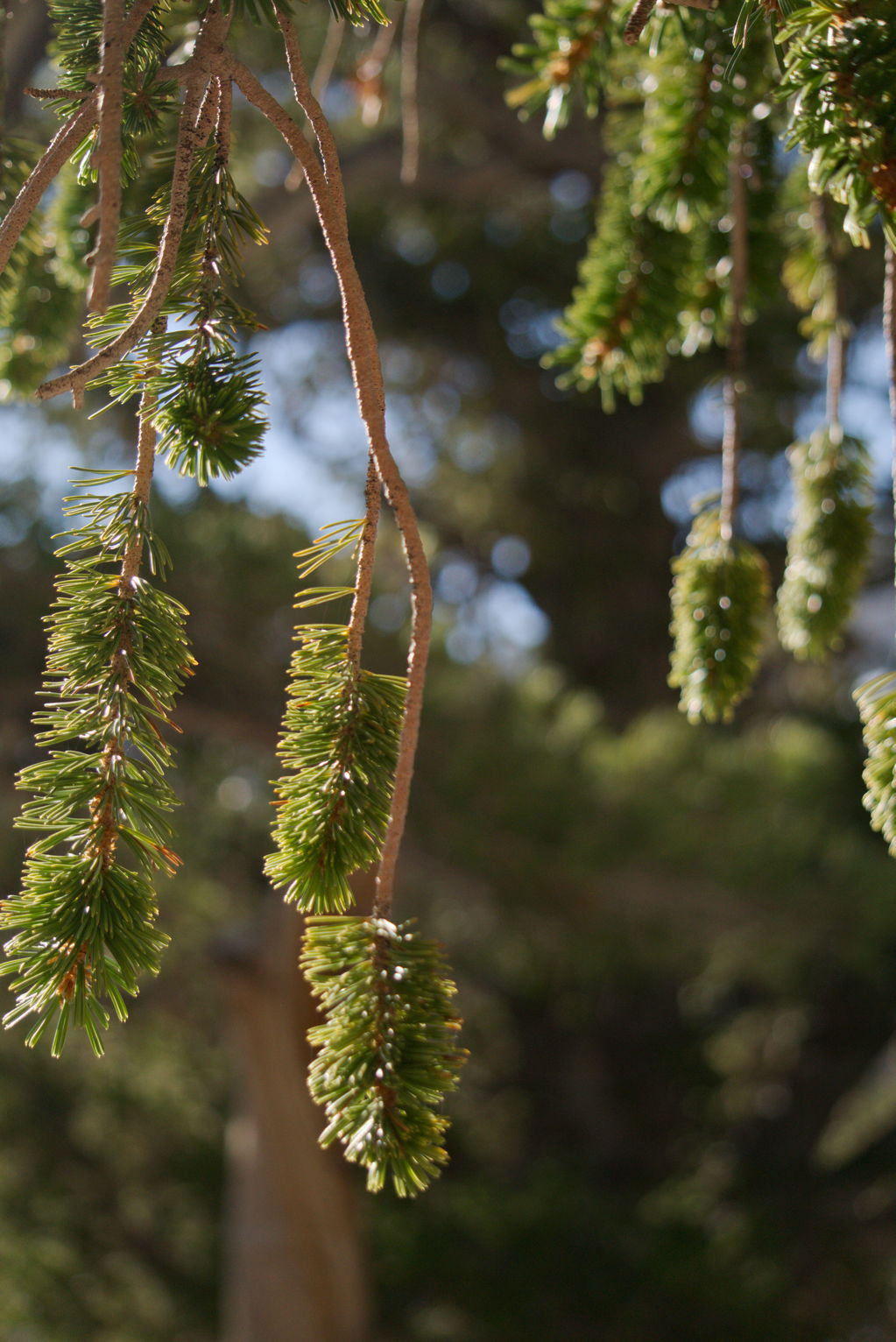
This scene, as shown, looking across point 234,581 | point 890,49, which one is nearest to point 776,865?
point 234,581

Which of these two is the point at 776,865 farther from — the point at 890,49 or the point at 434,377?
the point at 434,377

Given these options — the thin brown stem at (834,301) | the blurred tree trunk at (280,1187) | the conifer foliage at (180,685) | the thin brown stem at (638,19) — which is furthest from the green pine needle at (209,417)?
the blurred tree trunk at (280,1187)

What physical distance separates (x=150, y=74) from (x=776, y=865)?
1.36 meters

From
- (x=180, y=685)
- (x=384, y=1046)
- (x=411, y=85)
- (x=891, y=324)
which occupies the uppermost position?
(x=411, y=85)

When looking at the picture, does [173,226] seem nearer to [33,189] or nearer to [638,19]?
[33,189]

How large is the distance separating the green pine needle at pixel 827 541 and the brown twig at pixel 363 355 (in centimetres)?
30

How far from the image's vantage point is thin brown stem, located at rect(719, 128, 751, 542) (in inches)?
18.6

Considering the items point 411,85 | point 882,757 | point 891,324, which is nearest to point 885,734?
point 882,757

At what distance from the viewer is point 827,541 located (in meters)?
0.54

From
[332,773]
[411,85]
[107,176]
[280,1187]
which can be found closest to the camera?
[107,176]

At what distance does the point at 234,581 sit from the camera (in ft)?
4.49

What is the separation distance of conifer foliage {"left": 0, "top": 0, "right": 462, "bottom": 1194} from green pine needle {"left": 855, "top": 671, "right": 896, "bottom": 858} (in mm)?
155

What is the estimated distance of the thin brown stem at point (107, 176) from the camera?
0.73 feet

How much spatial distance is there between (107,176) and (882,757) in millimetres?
286
